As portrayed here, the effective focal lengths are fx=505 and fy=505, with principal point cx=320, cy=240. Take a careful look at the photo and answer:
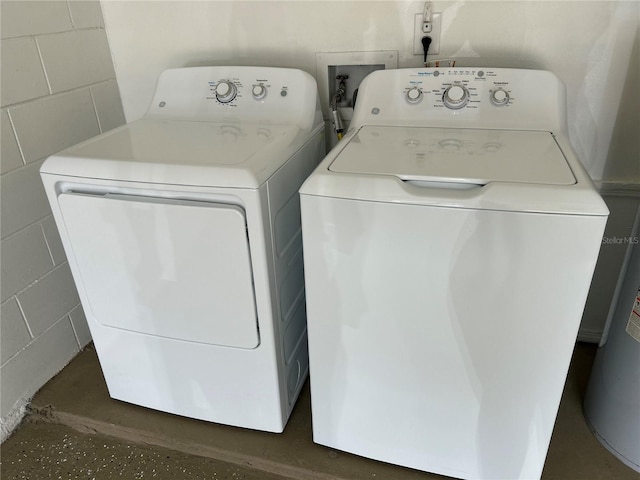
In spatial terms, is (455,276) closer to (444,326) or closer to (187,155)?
(444,326)

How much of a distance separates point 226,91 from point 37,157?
0.66 metres

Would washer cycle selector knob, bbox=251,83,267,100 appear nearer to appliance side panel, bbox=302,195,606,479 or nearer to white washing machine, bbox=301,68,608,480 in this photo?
white washing machine, bbox=301,68,608,480

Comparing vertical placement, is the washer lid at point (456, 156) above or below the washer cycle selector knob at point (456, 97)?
below

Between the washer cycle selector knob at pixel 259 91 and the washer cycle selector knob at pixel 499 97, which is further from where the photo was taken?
the washer cycle selector knob at pixel 259 91

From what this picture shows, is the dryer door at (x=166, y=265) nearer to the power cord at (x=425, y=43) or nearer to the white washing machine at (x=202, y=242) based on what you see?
the white washing machine at (x=202, y=242)

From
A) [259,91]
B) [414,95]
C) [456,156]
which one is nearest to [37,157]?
[259,91]

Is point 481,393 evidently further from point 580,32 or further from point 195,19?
point 195,19

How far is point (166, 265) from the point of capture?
133cm

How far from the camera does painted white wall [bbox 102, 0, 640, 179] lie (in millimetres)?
1515

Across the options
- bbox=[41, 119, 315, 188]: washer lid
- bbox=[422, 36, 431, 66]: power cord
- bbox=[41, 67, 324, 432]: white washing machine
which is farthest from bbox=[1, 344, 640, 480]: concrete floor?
bbox=[422, 36, 431, 66]: power cord

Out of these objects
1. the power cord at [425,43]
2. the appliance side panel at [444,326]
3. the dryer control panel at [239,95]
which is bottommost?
the appliance side panel at [444,326]

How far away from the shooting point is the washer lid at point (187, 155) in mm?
1197

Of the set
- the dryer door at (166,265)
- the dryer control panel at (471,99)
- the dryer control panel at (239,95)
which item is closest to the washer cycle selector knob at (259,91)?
the dryer control panel at (239,95)

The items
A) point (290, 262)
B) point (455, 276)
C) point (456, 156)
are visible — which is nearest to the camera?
point (455, 276)
